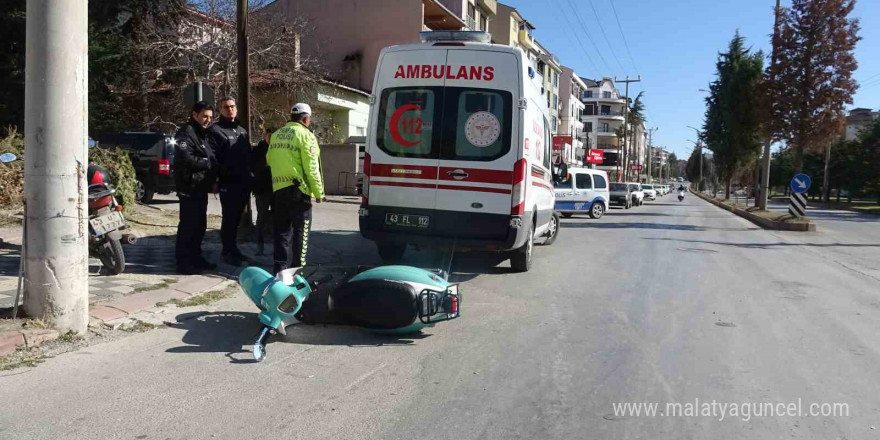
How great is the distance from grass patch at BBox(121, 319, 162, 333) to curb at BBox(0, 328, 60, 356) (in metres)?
0.55

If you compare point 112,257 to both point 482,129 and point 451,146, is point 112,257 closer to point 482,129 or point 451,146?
point 451,146

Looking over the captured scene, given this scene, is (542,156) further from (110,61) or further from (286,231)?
(110,61)

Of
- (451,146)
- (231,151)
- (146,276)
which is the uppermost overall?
(451,146)

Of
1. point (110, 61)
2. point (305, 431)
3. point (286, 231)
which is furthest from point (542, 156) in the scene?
point (110, 61)

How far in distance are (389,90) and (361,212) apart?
1.58m

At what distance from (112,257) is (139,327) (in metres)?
1.81

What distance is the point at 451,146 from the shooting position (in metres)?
7.44

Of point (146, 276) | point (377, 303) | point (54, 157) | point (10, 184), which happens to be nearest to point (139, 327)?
point (54, 157)

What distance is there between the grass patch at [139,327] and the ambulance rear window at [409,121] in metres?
3.53

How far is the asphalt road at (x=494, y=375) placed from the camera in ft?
11.3

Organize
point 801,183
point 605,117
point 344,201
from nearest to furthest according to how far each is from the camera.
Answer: point 801,183
point 344,201
point 605,117

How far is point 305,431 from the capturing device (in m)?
3.31

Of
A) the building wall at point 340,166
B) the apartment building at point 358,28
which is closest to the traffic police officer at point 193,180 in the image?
the building wall at point 340,166

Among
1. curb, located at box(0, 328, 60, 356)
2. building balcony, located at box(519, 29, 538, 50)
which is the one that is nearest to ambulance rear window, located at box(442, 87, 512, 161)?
curb, located at box(0, 328, 60, 356)
